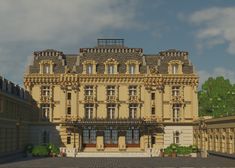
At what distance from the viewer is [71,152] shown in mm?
63312

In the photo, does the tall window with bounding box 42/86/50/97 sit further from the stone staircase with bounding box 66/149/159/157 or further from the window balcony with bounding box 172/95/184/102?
the window balcony with bounding box 172/95/184/102

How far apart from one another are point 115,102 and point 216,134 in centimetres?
1790

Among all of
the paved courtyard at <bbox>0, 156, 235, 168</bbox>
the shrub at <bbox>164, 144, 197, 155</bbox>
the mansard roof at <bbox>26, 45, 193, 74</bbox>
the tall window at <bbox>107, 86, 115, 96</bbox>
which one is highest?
the mansard roof at <bbox>26, 45, 193, 74</bbox>

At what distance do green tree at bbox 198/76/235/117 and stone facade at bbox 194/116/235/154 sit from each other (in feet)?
45.7

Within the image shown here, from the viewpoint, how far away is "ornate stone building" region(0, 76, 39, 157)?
5144 cm

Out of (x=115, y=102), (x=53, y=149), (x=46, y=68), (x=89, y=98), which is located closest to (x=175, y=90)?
(x=115, y=102)

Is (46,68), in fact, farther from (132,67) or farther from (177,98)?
(177,98)

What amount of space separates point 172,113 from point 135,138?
737 cm

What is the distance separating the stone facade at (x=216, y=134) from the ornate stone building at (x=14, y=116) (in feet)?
87.1

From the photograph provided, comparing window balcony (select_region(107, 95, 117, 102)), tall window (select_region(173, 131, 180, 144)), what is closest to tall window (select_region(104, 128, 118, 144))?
window balcony (select_region(107, 95, 117, 102))

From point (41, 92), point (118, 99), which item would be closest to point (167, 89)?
point (118, 99)

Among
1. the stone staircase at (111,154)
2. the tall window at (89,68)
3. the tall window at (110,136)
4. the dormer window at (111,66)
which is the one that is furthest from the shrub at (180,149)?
the tall window at (89,68)

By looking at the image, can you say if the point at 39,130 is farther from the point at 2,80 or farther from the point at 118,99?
the point at 2,80

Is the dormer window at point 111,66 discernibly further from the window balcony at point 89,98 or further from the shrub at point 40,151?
the shrub at point 40,151
